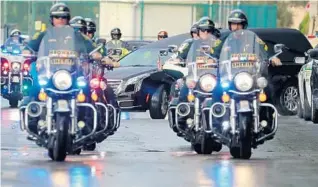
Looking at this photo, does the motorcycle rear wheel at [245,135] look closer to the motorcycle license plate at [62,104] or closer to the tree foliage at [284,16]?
the motorcycle license plate at [62,104]

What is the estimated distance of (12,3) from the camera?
55.8 m

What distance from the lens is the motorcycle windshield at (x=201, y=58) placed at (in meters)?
13.4

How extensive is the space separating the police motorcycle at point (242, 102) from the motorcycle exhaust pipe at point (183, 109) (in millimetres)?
704

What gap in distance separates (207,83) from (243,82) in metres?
0.96

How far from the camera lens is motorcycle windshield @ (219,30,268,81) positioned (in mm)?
A: 12680

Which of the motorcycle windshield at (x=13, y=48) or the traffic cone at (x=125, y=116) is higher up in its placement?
the motorcycle windshield at (x=13, y=48)

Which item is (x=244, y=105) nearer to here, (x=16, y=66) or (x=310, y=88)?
(x=310, y=88)

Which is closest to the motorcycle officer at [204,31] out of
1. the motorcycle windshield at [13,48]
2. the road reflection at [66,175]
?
the road reflection at [66,175]

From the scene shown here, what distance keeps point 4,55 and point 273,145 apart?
33.8 feet

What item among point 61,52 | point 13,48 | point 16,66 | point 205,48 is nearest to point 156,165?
point 61,52

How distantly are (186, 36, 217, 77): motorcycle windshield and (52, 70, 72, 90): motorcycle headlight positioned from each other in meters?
1.98

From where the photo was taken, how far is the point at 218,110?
12.8 metres

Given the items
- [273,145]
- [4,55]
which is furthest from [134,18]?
[273,145]

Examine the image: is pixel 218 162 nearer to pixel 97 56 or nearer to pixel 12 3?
pixel 97 56
